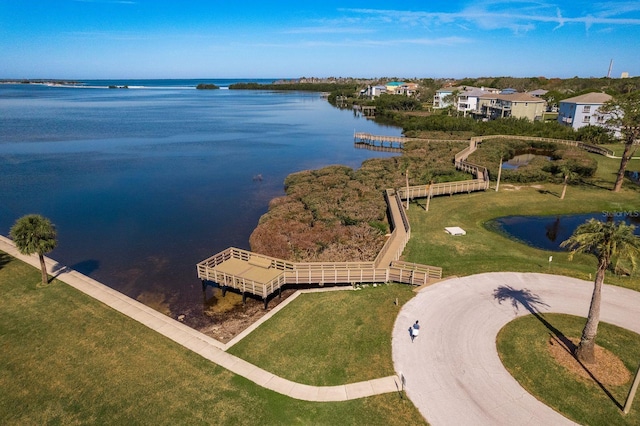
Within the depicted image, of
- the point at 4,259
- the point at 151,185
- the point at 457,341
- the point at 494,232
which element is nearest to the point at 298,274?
the point at 457,341

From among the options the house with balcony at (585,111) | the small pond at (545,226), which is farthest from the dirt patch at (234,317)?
the house with balcony at (585,111)

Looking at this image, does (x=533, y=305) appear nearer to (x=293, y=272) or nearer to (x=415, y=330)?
(x=415, y=330)

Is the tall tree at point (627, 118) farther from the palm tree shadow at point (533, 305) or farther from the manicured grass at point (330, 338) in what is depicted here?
the manicured grass at point (330, 338)

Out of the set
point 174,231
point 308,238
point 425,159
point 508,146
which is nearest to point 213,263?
point 308,238

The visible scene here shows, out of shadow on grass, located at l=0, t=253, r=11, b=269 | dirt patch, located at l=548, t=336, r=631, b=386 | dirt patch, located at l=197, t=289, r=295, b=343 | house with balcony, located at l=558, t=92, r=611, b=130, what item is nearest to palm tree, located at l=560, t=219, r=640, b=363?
dirt patch, located at l=548, t=336, r=631, b=386

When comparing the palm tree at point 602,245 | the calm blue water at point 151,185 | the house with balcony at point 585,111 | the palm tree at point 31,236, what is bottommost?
the calm blue water at point 151,185

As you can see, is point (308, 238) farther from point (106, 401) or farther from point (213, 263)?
point (106, 401)
